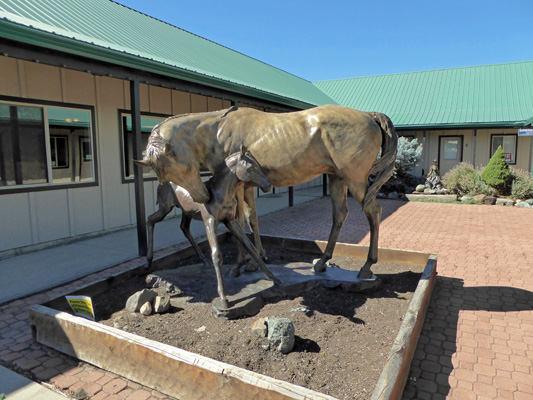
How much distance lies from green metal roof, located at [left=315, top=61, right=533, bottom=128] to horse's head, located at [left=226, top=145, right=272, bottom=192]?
1356cm

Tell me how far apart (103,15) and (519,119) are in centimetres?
1468

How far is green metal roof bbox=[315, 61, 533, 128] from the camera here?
15000 mm

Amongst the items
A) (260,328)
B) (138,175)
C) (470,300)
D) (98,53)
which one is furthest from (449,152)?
(260,328)

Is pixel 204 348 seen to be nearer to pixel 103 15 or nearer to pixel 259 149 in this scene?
pixel 259 149

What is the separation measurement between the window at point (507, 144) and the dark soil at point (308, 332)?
47.2 feet

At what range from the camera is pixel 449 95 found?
17188mm

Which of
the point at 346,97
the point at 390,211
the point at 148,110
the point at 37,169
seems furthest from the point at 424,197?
the point at 37,169

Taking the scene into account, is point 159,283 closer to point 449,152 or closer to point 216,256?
point 216,256

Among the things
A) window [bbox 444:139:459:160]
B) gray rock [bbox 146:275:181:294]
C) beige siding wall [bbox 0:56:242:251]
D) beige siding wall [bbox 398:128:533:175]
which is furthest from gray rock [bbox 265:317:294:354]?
window [bbox 444:139:459:160]

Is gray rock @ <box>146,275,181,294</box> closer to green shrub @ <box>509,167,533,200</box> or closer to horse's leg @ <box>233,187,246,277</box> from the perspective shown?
horse's leg @ <box>233,187,246,277</box>

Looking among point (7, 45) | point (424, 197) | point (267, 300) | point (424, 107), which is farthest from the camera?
point (424, 107)

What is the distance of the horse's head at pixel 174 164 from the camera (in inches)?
113

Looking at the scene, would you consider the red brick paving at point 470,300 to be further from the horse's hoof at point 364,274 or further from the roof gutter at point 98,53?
the roof gutter at point 98,53

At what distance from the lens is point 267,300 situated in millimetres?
3490
